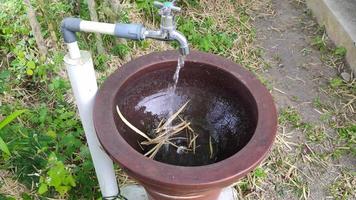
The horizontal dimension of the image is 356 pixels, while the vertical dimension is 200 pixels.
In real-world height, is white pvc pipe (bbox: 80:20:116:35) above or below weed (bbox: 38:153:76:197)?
above

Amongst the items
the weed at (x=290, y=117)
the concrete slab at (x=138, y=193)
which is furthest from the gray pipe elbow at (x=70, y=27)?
the weed at (x=290, y=117)

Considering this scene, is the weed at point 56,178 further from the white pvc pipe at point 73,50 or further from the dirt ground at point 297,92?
the dirt ground at point 297,92

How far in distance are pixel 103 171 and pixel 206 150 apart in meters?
0.44

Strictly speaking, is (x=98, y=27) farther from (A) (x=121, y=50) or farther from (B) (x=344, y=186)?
(B) (x=344, y=186)

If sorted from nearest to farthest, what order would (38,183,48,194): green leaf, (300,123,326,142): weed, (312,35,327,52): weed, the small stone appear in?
(38,183,48,194): green leaf < (300,123,326,142): weed < the small stone < (312,35,327,52): weed

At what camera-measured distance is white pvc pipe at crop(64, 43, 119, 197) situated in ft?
4.10

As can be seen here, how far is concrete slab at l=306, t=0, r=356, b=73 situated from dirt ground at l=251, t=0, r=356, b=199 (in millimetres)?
112

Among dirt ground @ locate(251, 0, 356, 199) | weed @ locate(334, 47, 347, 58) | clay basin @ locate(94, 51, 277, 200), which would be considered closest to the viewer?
clay basin @ locate(94, 51, 277, 200)

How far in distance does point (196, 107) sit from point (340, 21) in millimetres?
1678

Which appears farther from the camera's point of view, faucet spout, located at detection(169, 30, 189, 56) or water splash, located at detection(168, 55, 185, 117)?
water splash, located at detection(168, 55, 185, 117)

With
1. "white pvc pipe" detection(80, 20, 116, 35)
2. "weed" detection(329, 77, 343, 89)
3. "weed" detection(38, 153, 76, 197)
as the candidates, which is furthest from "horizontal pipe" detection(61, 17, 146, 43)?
"weed" detection(329, 77, 343, 89)

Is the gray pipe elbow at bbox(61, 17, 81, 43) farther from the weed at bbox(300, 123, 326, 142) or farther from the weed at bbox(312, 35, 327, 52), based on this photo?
the weed at bbox(312, 35, 327, 52)

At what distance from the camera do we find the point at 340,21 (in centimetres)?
271

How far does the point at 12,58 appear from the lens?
8.12ft
